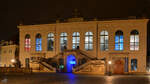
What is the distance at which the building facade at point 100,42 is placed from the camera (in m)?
42.8

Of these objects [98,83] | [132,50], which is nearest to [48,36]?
[132,50]

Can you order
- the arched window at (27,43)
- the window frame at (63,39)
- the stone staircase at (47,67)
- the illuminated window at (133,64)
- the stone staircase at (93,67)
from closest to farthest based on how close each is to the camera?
the stone staircase at (93,67) < the stone staircase at (47,67) < the illuminated window at (133,64) < the window frame at (63,39) < the arched window at (27,43)

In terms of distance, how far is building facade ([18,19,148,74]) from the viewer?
4281 centimetres

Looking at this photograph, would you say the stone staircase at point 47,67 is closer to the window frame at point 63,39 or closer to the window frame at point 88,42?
the window frame at point 63,39

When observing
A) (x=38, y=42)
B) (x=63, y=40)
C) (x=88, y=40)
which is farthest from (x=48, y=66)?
(x=88, y=40)

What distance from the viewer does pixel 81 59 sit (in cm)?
4403

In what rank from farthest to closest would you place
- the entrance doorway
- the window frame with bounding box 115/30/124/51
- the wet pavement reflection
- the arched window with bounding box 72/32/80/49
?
the arched window with bounding box 72/32/80/49 < the window frame with bounding box 115/30/124/51 < the entrance doorway < the wet pavement reflection

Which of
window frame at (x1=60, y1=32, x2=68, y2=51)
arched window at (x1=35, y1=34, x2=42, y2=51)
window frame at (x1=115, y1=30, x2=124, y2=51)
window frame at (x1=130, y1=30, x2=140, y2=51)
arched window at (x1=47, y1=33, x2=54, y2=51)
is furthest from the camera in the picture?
arched window at (x1=35, y1=34, x2=42, y2=51)

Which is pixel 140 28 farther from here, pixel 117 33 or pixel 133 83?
pixel 133 83

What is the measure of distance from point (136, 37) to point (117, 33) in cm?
357

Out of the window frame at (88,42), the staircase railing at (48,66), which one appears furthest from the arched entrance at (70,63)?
the staircase railing at (48,66)

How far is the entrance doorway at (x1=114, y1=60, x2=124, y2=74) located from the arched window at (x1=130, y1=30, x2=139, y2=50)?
11.2 feet

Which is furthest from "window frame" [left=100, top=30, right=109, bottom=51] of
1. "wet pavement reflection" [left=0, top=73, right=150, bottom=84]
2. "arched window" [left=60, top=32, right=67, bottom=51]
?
"wet pavement reflection" [left=0, top=73, right=150, bottom=84]

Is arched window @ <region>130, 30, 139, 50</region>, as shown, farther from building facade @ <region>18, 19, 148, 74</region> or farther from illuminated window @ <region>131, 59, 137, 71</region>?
illuminated window @ <region>131, 59, 137, 71</region>
